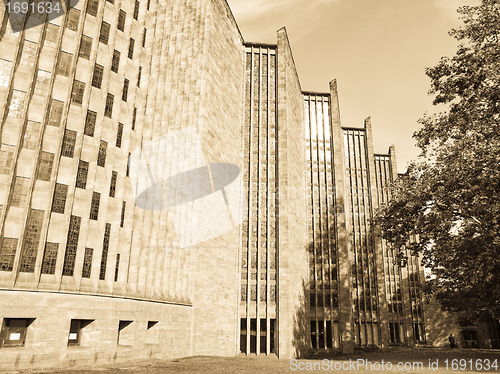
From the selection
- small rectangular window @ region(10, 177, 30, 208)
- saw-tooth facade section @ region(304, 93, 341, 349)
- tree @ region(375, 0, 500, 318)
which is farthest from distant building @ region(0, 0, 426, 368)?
tree @ region(375, 0, 500, 318)

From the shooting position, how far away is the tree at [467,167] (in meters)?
17.7

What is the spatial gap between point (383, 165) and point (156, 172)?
57.3m

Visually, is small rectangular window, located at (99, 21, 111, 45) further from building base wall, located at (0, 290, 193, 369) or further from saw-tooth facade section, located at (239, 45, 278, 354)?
saw-tooth facade section, located at (239, 45, 278, 354)

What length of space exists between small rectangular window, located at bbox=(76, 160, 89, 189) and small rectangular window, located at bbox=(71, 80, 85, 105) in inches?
138

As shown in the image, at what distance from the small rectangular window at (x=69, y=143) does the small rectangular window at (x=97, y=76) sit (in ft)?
11.8

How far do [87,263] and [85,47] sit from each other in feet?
41.2

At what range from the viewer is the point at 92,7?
23.2m

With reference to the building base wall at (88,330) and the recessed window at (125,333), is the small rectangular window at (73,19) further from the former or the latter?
the recessed window at (125,333)

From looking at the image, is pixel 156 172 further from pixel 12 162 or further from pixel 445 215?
pixel 445 215

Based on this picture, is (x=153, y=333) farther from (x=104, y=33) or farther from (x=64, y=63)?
(x=104, y=33)

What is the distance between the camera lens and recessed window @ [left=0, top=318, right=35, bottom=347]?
52.7 feet

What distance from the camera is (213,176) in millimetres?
33406

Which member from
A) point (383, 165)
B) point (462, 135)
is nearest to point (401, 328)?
point (383, 165)

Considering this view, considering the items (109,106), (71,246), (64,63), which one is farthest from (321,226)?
(64,63)
